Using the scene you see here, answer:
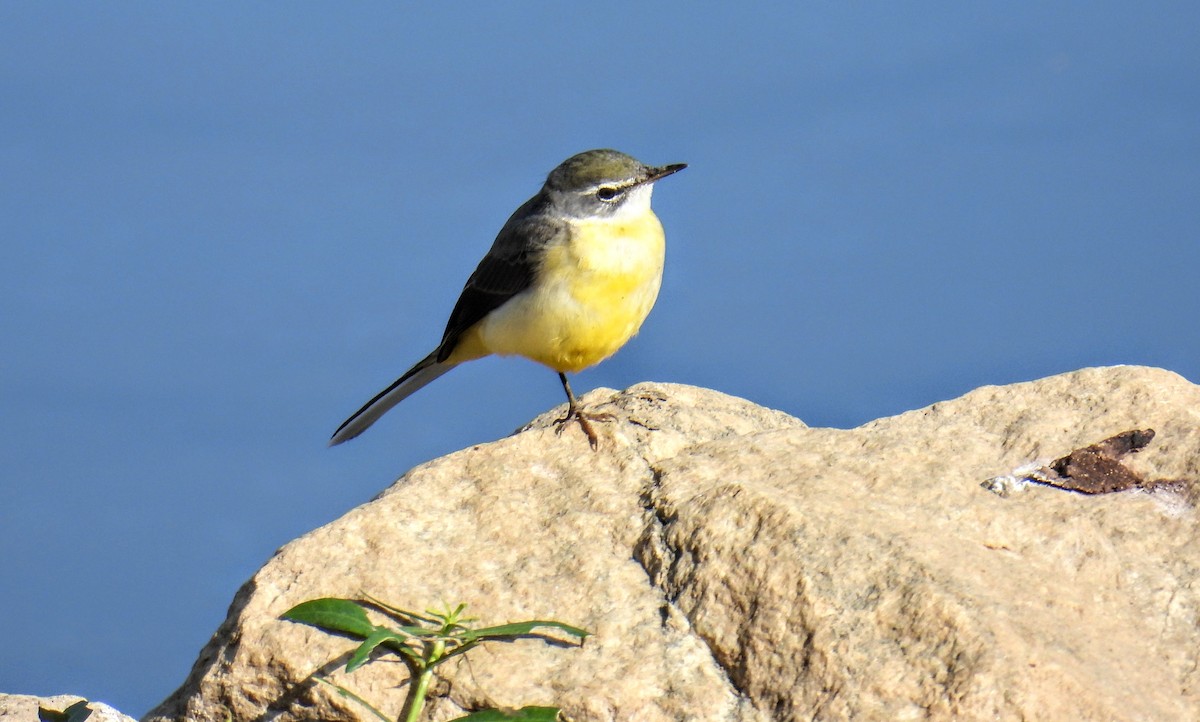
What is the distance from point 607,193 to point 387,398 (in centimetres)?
182

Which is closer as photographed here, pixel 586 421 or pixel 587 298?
pixel 586 421

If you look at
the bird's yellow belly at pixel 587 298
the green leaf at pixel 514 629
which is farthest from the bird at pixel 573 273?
the green leaf at pixel 514 629

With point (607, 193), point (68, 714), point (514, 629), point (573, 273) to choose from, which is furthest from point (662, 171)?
point (68, 714)

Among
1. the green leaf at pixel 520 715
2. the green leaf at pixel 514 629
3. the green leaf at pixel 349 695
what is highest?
the green leaf at pixel 514 629

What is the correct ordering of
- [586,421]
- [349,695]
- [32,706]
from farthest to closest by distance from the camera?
[32,706] → [586,421] → [349,695]

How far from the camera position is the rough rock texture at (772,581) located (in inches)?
144

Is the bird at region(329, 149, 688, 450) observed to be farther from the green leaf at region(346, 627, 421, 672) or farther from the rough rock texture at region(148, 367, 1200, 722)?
the green leaf at region(346, 627, 421, 672)

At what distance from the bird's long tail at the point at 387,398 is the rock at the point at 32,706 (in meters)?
2.04

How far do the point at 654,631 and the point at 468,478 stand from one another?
1227 mm

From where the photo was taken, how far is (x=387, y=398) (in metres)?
7.52

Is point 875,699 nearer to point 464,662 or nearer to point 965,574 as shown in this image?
point 965,574

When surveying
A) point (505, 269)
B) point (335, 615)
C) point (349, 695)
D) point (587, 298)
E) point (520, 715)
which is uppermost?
point (505, 269)

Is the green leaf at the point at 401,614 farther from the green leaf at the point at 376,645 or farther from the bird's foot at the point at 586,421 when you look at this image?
the bird's foot at the point at 586,421

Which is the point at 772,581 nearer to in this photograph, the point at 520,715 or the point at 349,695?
the point at 520,715
